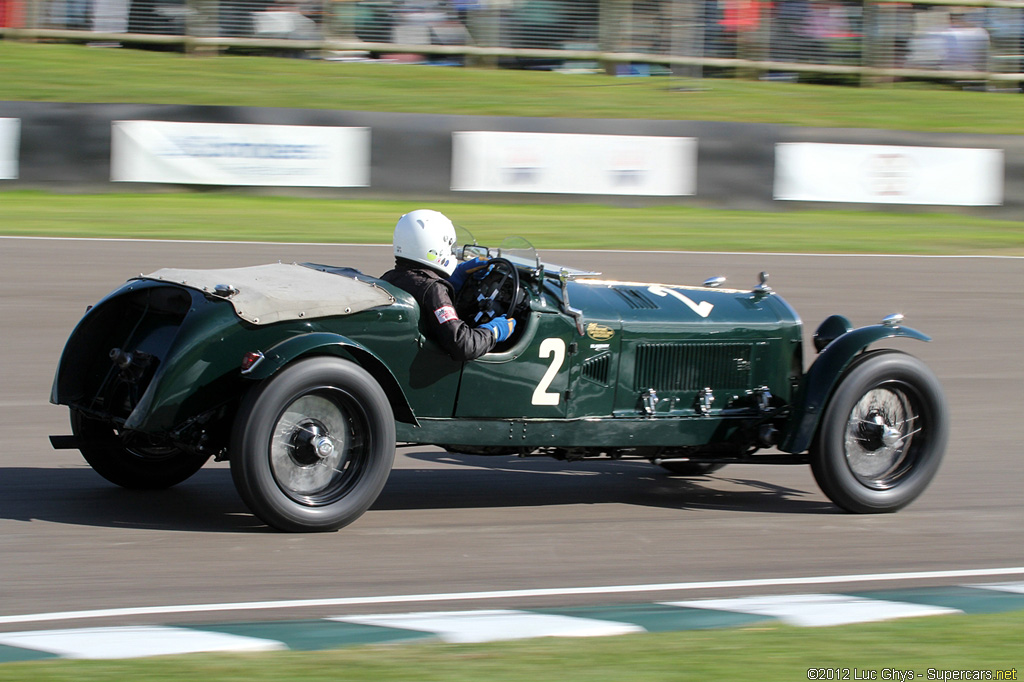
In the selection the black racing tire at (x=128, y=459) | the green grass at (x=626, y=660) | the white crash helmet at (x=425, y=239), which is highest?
the white crash helmet at (x=425, y=239)

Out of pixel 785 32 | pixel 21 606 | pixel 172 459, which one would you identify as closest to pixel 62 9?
pixel 785 32

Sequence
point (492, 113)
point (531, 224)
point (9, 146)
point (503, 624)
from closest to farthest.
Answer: point (503, 624) → point (531, 224) → point (9, 146) → point (492, 113)

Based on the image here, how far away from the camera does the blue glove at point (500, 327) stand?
572 centimetres

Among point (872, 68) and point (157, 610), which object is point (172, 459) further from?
point (872, 68)

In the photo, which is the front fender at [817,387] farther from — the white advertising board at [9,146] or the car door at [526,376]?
the white advertising board at [9,146]

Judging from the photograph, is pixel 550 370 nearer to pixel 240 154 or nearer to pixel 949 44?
pixel 240 154

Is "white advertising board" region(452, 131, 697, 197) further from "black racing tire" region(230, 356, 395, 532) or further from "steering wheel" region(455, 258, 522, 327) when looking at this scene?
"black racing tire" region(230, 356, 395, 532)

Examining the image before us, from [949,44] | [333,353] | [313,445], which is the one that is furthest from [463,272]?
[949,44]

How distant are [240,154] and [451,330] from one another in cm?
1166

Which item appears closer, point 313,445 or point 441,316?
point 313,445

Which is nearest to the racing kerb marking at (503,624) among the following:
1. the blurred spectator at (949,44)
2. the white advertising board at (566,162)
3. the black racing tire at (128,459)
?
the black racing tire at (128,459)

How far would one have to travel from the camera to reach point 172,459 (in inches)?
243

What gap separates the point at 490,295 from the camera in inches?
238

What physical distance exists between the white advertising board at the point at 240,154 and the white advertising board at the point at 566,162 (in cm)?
150
